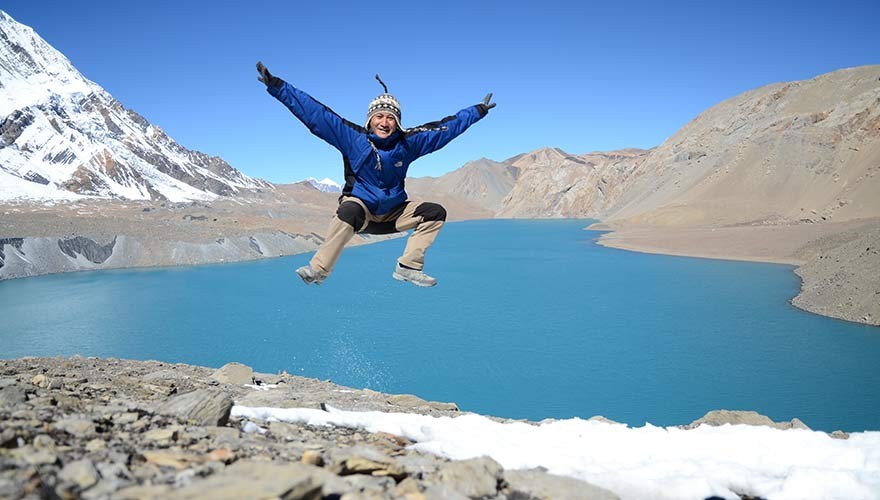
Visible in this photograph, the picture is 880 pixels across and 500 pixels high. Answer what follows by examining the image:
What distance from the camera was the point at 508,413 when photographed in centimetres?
1377

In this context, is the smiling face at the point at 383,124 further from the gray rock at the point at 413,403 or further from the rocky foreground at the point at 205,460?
the gray rock at the point at 413,403

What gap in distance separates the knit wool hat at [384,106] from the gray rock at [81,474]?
9.43 feet

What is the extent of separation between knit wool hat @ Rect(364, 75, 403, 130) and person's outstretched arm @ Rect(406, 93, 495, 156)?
0.18 m

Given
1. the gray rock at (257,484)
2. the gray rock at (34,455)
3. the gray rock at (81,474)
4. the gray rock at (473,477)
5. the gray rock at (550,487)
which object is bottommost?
the gray rock at (550,487)

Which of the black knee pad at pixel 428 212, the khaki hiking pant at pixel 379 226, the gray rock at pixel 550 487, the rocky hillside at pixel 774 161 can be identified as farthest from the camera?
the rocky hillside at pixel 774 161

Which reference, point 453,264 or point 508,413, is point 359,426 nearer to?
point 508,413

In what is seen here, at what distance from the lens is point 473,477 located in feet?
8.88

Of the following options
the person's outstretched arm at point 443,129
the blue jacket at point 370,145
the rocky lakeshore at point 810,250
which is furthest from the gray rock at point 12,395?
the rocky lakeshore at point 810,250

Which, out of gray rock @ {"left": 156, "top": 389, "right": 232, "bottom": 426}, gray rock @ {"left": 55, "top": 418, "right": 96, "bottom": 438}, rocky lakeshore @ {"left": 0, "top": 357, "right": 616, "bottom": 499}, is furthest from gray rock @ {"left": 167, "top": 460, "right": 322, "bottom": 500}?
gray rock @ {"left": 156, "top": 389, "right": 232, "bottom": 426}

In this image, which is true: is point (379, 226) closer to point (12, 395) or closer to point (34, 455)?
point (12, 395)

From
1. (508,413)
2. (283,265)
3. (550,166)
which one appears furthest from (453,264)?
(550,166)

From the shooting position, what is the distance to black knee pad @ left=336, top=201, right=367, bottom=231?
418 centimetres

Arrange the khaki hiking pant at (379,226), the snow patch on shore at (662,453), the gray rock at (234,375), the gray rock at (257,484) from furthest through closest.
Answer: the gray rock at (234,375)
the khaki hiking pant at (379,226)
the snow patch on shore at (662,453)
the gray rock at (257,484)

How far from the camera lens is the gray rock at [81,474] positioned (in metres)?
2.06
